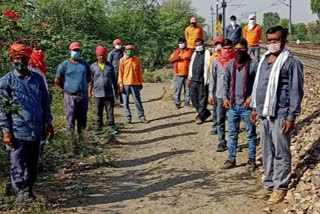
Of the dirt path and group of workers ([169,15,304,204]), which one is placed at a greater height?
group of workers ([169,15,304,204])

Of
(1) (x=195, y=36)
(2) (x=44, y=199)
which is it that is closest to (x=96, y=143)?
(2) (x=44, y=199)

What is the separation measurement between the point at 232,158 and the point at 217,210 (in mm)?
1737

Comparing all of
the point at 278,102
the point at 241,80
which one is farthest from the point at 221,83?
the point at 278,102

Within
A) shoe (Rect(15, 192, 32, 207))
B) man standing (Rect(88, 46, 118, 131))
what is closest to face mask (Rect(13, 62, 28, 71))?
shoe (Rect(15, 192, 32, 207))

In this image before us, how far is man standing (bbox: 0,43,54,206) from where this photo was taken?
6.11 meters

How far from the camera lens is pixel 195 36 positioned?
14406 millimetres

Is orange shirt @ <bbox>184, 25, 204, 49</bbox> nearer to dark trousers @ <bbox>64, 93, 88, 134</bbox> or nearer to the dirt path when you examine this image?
the dirt path

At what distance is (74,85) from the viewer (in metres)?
9.06

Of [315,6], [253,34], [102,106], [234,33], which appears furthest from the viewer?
[315,6]

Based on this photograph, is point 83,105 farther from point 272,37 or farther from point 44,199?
point 272,37

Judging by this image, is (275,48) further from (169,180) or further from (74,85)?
(74,85)

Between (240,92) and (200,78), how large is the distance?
358cm

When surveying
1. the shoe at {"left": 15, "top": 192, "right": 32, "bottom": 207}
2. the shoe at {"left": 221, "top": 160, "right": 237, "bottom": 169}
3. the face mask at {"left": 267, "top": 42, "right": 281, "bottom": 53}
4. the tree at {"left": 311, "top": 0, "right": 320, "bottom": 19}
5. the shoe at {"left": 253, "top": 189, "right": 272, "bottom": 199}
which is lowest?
the shoe at {"left": 253, "top": 189, "right": 272, "bottom": 199}

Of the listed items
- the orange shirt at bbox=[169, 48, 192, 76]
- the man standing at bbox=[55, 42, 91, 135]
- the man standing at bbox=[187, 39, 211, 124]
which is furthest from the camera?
Answer: the orange shirt at bbox=[169, 48, 192, 76]
